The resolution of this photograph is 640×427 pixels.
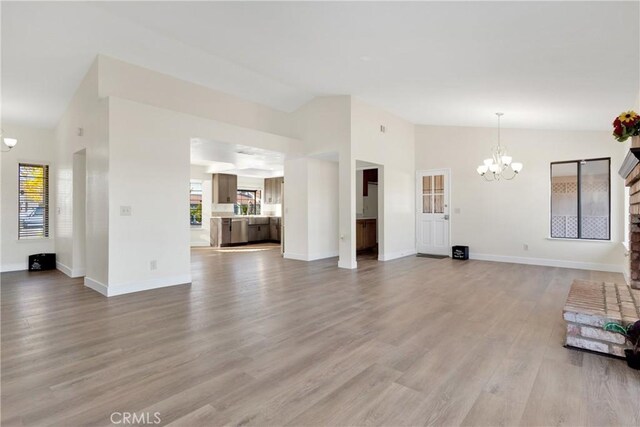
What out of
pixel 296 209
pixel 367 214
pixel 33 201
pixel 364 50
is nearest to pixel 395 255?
pixel 367 214

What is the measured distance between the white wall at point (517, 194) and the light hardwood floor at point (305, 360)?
233 centimetres

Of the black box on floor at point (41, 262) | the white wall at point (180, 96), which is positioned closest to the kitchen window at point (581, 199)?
the white wall at point (180, 96)

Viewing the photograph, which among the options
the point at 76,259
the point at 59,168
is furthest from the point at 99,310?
the point at 59,168

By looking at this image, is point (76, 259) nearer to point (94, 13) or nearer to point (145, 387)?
point (94, 13)

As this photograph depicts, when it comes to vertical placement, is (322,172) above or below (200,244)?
above

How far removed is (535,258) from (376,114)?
4508 millimetres

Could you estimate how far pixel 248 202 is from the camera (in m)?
12.0

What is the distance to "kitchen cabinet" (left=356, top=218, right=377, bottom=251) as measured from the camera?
8.59 m

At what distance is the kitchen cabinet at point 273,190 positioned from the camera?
1160 cm

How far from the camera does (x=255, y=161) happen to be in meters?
8.05

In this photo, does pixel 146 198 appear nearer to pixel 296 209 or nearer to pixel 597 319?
pixel 296 209

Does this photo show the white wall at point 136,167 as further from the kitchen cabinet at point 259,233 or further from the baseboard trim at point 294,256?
the kitchen cabinet at point 259,233

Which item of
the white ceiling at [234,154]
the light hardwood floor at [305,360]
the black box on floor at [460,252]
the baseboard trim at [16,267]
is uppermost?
the white ceiling at [234,154]

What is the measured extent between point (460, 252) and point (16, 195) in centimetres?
942
